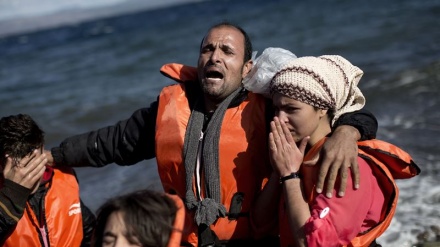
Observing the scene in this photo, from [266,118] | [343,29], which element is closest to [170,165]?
[266,118]

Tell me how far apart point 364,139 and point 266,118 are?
664 mm

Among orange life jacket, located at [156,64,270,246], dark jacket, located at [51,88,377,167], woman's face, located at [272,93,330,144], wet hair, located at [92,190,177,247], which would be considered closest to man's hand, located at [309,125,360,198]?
woman's face, located at [272,93,330,144]

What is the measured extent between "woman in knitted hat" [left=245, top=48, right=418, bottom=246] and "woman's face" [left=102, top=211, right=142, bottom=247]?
969mm

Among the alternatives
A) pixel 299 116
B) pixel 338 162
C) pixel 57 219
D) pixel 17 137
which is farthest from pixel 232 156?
pixel 17 137

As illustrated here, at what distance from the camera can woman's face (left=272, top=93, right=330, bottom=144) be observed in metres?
3.26

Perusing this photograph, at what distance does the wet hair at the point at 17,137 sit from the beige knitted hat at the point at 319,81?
153 centimetres

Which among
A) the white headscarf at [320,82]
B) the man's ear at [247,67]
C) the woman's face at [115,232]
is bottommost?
the woman's face at [115,232]

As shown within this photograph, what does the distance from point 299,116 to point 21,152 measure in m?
1.70

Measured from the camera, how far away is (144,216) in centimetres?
252

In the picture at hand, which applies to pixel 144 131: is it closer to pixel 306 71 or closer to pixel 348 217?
pixel 306 71

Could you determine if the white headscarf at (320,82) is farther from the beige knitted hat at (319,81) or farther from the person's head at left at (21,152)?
the person's head at left at (21,152)

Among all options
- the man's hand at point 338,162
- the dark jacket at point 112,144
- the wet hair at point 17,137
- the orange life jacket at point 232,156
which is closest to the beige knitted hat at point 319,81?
the man's hand at point 338,162

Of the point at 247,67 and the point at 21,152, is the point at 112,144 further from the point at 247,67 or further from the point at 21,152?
the point at 247,67

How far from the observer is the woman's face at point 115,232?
2500 mm
